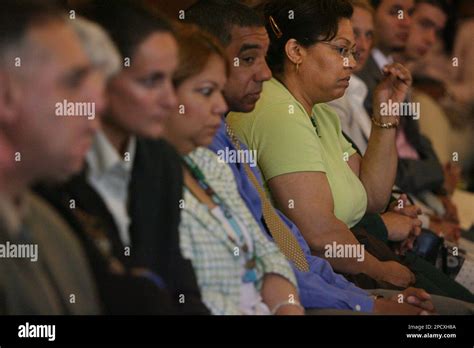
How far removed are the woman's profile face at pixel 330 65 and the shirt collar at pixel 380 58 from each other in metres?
0.34

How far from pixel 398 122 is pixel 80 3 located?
1.31 metres

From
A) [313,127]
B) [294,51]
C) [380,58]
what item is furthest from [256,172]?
[380,58]

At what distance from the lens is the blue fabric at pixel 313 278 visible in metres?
3.28

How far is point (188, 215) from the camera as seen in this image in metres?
3.03

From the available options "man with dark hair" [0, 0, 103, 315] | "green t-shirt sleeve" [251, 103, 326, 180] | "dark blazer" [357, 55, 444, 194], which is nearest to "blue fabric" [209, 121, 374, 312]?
"green t-shirt sleeve" [251, 103, 326, 180]

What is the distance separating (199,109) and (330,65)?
2.37 ft

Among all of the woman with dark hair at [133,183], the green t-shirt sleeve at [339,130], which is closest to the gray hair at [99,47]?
the woman with dark hair at [133,183]

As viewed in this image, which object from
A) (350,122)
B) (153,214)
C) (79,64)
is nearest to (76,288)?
(153,214)

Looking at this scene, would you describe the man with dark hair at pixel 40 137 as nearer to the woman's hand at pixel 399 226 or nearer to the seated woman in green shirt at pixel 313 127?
the seated woman in green shirt at pixel 313 127

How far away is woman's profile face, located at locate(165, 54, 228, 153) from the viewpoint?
9.97 ft

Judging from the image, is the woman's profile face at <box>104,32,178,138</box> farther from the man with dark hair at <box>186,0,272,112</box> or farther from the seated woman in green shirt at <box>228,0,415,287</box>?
the seated woman in green shirt at <box>228,0,415,287</box>

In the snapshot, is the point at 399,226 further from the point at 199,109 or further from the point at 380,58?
the point at 199,109

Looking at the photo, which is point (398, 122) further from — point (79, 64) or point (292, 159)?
point (79, 64)

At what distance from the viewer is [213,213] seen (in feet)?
10.1
